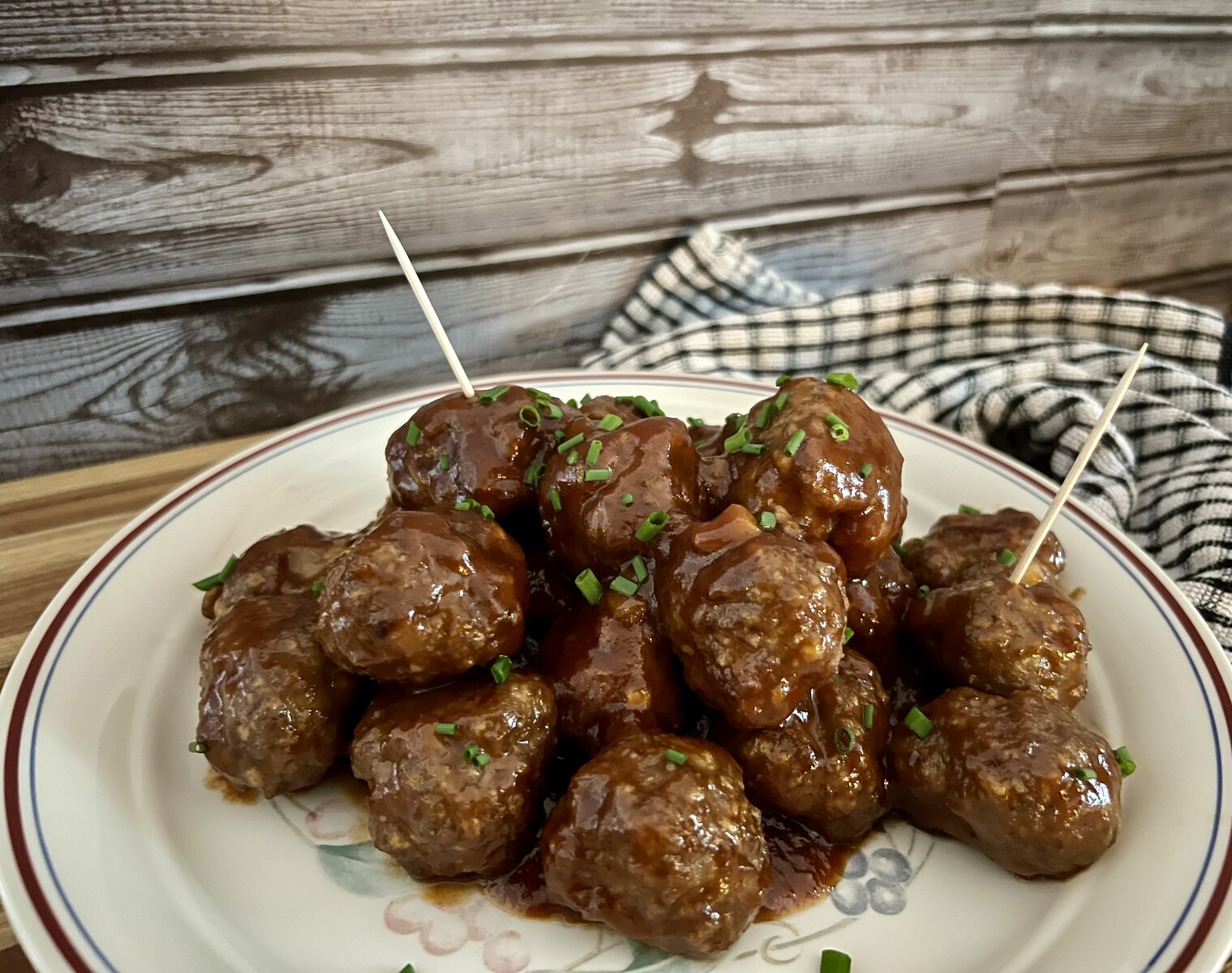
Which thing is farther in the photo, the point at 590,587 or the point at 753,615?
the point at 590,587

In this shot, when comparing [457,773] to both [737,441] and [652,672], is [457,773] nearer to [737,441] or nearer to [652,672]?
Result: [652,672]

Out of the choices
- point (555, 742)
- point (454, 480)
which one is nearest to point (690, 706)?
point (555, 742)

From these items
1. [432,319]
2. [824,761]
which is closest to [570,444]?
[432,319]

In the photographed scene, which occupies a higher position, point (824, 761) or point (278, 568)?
point (278, 568)

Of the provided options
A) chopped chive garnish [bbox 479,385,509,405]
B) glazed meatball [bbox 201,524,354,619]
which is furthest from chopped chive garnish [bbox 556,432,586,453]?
glazed meatball [bbox 201,524,354,619]

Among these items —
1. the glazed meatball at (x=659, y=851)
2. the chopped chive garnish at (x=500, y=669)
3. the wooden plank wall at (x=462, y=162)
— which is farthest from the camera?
the wooden plank wall at (x=462, y=162)

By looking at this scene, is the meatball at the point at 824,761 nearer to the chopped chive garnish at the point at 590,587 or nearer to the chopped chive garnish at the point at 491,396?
the chopped chive garnish at the point at 590,587

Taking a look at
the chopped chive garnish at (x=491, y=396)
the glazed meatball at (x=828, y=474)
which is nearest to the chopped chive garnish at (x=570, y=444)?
the chopped chive garnish at (x=491, y=396)

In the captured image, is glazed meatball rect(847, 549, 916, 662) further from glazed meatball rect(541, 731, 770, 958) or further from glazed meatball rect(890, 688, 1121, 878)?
glazed meatball rect(541, 731, 770, 958)
